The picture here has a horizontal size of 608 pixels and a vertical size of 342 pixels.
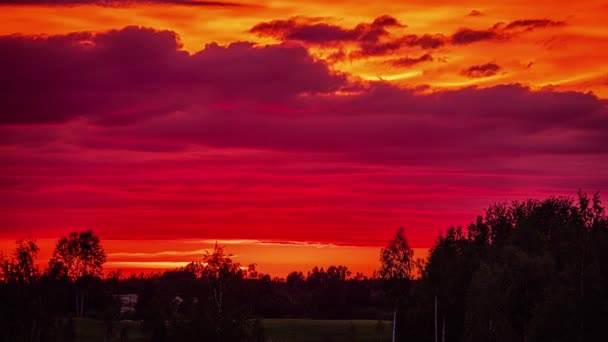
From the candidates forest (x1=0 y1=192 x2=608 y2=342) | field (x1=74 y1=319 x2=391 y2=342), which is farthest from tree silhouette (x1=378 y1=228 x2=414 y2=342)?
field (x1=74 y1=319 x2=391 y2=342)

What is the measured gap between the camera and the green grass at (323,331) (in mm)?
153750

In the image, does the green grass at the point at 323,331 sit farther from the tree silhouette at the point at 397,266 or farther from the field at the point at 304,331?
the tree silhouette at the point at 397,266

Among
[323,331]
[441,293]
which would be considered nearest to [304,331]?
[323,331]

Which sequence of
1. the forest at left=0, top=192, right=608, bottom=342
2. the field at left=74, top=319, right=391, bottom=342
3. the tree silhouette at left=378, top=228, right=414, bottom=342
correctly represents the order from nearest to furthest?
the forest at left=0, top=192, right=608, bottom=342, the tree silhouette at left=378, top=228, right=414, bottom=342, the field at left=74, top=319, right=391, bottom=342

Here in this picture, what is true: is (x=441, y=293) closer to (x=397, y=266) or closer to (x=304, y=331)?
(x=397, y=266)

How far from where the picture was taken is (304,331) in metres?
168

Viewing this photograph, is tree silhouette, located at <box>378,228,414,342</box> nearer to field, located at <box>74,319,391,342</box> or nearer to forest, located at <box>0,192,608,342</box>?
forest, located at <box>0,192,608,342</box>

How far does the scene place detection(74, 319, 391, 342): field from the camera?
494 feet

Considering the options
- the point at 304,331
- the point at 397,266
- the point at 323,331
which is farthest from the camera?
the point at 304,331

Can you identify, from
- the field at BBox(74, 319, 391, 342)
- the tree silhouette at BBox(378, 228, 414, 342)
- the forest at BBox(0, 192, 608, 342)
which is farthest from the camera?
the field at BBox(74, 319, 391, 342)

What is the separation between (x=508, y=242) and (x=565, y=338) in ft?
171

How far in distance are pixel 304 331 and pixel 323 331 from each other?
3724 mm

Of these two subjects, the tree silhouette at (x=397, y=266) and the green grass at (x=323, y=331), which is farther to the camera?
the green grass at (x=323, y=331)

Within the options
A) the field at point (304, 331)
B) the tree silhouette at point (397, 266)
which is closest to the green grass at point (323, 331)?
the field at point (304, 331)
